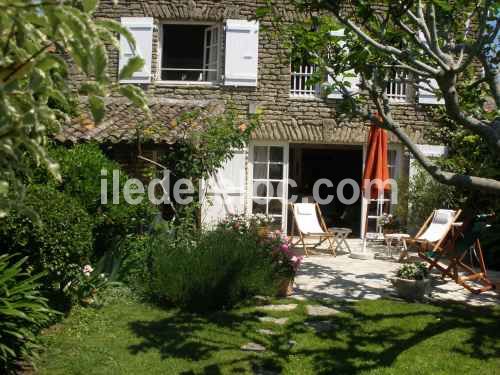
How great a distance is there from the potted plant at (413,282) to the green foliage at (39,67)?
5330 mm

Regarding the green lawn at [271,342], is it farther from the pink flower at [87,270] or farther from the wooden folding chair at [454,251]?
the wooden folding chair at [454,251]

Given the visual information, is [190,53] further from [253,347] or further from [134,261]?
[253,347]

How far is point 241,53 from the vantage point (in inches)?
426

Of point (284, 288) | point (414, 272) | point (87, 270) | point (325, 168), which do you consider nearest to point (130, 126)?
point (87, 270)

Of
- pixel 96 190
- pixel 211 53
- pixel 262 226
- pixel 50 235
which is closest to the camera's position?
pixel 50 235

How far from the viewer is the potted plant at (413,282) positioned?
6262mm

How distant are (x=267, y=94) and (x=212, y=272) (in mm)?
6082

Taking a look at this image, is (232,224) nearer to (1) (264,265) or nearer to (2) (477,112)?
(1) (264,265)

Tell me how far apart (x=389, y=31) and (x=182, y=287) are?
361 cm

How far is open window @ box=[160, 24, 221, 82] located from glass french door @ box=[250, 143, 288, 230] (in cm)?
189

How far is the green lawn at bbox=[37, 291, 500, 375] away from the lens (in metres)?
4.23

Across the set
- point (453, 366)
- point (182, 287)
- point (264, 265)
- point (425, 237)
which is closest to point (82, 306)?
point (182, 287)

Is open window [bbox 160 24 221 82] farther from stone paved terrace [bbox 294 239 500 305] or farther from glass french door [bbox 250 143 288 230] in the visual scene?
stone paved terrace [bbox 294 239 500 305]

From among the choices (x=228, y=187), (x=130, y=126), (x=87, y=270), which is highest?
(x=130, y=126)
